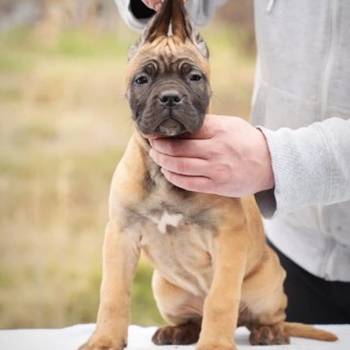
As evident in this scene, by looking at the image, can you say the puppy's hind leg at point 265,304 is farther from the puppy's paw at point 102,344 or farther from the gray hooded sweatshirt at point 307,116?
the puppy's paw at point 102,344

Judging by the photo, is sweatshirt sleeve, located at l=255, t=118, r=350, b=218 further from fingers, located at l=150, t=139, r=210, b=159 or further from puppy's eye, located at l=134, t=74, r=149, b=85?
puppy's eye, located at l=134, t=74, r=149, b=85

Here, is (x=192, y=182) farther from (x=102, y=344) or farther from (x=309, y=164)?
(x=102, y=344)

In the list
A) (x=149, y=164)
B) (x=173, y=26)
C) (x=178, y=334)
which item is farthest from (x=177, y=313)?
(x=173, y=26)

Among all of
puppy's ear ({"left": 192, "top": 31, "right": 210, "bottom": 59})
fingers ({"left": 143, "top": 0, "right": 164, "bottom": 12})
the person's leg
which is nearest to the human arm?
puppy's ear ({"left": 192, "top": 31, "right": 210, "bottom": 59})

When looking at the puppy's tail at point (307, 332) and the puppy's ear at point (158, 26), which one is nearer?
the puppy's ear at point (158, 26)

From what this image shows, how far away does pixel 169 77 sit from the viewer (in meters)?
1.06

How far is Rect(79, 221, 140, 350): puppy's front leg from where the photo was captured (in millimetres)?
1125

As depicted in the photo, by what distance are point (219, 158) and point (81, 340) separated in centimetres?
43

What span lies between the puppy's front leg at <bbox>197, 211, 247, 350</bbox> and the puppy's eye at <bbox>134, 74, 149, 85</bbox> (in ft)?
0.92

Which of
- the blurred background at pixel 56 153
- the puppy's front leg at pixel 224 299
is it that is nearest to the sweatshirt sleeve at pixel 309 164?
the puppy's front leg at pixel 224 299

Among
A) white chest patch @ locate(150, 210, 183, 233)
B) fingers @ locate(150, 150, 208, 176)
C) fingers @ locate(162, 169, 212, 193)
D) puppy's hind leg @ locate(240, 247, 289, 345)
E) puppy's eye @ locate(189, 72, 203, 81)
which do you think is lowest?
puppy's hind leg @ locate(240, 247, 289, 345)

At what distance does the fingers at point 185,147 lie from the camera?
1.10 m

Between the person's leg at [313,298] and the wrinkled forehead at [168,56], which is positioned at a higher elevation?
the wrinkled forehead at [168,56]

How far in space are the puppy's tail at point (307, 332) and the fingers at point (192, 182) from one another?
0.37 meters
